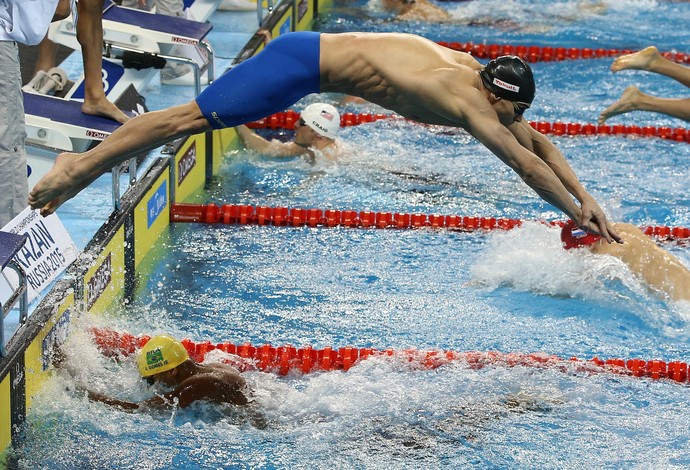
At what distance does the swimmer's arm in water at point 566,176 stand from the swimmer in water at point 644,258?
0.52 metres

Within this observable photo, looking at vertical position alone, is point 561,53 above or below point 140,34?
below


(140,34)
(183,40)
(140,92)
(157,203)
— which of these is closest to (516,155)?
(157,203)

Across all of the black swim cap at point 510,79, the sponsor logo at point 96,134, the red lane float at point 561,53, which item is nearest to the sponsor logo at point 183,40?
the sponsor logo at point 96,134

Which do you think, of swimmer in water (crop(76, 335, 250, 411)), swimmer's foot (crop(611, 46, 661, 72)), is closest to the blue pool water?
swimmer in water (crop(76, 335, 250, 411))

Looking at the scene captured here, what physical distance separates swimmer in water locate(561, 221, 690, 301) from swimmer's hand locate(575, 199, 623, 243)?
0.68 m

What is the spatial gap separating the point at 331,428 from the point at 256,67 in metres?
1.31

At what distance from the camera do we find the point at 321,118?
6.21 m

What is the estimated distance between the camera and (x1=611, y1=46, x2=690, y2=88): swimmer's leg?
5.29 meters

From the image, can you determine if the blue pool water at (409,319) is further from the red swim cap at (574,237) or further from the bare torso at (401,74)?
the bare torso at (401,74)

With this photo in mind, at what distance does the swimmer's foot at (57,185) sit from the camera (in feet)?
12.7

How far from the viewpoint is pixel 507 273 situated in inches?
203

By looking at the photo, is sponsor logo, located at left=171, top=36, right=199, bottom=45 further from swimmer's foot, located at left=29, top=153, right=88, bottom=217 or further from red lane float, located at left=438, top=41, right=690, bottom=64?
red lane float, located at left=438, top=41, right=690, bottom=64

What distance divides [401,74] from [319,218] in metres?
1.86

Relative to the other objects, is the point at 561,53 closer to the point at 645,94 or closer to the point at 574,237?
the point at 645,94
